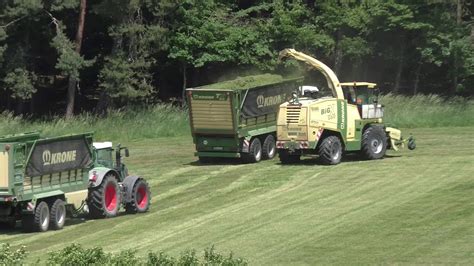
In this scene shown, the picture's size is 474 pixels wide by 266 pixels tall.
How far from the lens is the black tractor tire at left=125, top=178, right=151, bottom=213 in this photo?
28.8 meters

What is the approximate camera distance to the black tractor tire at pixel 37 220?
26.0 metres

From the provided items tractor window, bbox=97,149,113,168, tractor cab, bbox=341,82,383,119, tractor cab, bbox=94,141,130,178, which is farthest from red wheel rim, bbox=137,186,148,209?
tractor cab, bbox=341,82,383,119

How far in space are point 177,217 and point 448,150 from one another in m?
14.2

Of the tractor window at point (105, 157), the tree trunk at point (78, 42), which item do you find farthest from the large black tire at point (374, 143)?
the tree trunk at point (78, 42)

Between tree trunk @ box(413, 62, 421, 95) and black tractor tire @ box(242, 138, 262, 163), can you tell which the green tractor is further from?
tree trunk @ box(413, 62, 421, 95)

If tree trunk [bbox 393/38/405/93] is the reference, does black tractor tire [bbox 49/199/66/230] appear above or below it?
below

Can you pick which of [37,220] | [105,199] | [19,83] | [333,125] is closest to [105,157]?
[105,199]

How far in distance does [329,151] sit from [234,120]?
327cm

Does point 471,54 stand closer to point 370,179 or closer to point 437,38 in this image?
point 437,38

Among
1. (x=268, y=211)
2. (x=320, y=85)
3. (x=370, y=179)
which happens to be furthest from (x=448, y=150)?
(x=320, y=85)

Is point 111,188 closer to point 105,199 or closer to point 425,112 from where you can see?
point 105,199

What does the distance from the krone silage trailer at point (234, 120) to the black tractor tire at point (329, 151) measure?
2638 millimetres

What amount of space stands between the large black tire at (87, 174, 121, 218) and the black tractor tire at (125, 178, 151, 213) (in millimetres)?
342

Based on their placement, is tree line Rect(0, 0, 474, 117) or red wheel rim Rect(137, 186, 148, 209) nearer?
red wheel rim Rect(137, 186, 148, 209)
